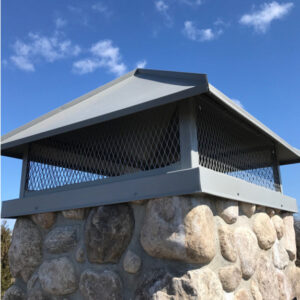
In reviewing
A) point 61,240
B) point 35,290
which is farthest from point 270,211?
point 35,290

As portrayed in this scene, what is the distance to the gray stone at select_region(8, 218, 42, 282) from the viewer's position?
278cm

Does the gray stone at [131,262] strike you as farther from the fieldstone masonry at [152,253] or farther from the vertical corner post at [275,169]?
the vertical corner post at [275,169]

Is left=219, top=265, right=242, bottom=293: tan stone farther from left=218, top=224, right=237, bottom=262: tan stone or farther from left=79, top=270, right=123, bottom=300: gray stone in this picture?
left=79, top=270, right=123, bottom=300: gray stone

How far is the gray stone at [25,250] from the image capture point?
278 cm

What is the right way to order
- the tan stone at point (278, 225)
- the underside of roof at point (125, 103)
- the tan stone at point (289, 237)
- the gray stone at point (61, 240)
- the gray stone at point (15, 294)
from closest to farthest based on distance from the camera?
1. the underside of roof at point (125, 103)
2. the gray stone at point (61, 240)
3. the gray stone at point (15, 294)
4. the tan stone at point (278, 225)
5. the tan stone at point (289, 237)

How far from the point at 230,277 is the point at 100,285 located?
92cm

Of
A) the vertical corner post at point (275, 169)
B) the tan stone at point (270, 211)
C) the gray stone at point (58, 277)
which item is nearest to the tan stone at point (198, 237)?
the gray stone at point (58, 277)

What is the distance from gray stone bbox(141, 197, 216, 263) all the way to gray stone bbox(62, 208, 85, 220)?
2.15 feet

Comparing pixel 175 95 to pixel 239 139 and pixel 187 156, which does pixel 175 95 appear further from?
pixel 239 139

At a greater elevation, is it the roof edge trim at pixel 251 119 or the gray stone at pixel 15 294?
the roof edge trim at pixel 251 119

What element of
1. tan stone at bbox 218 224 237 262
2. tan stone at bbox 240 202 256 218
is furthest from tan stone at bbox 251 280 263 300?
tan stone at bbox 240 202 256 218

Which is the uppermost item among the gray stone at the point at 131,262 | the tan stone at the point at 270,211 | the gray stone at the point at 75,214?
the tan stone at the point at 270,211

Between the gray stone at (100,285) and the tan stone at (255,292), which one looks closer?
the gray stone at (100,285)

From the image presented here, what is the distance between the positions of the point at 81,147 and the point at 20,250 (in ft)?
3.41
